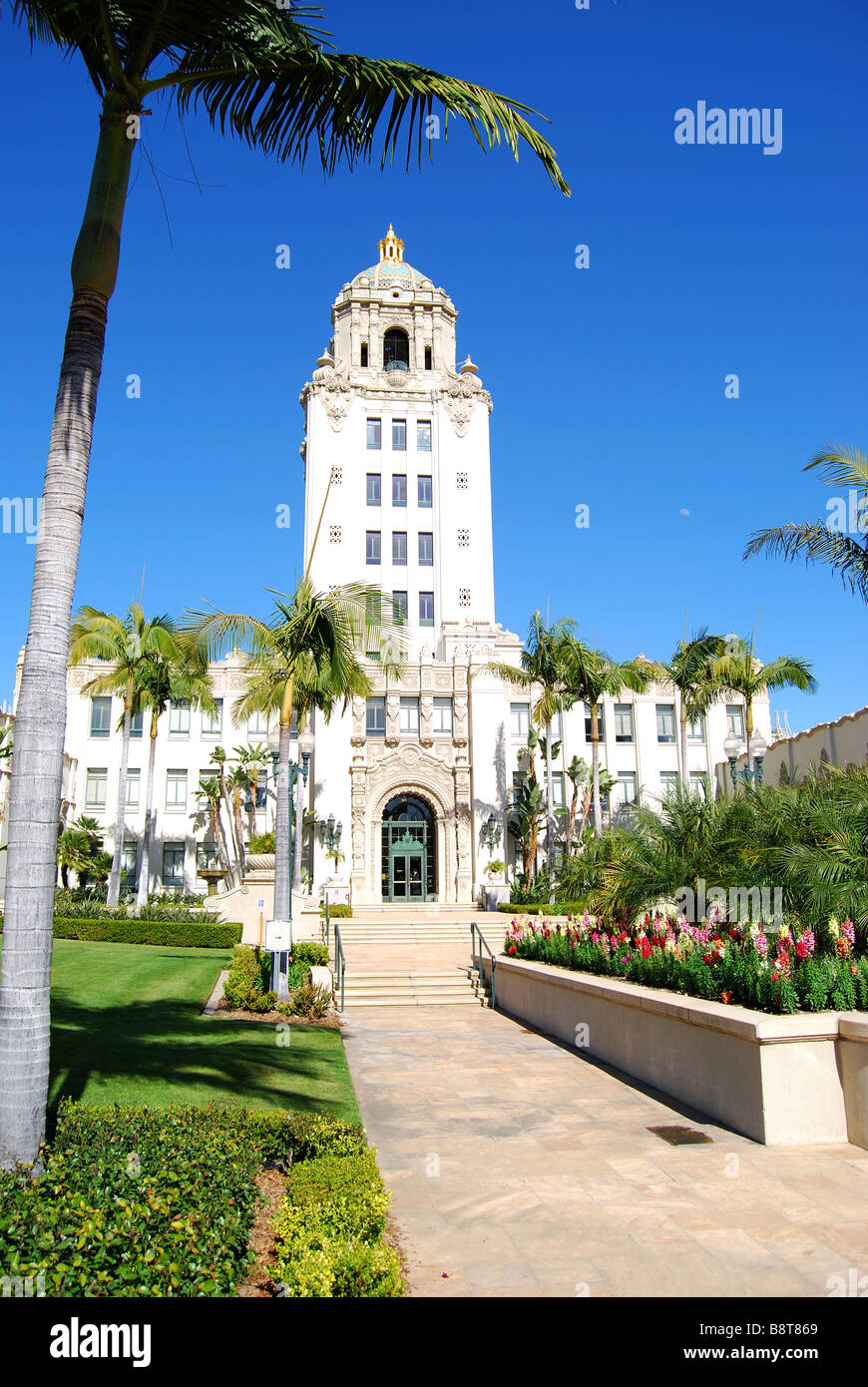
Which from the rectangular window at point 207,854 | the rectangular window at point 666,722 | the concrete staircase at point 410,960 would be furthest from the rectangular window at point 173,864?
the rectangular window at point 666,722

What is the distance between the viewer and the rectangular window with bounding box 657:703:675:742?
46.8m

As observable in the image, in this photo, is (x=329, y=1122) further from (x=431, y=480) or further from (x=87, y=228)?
(x=431, y=480)

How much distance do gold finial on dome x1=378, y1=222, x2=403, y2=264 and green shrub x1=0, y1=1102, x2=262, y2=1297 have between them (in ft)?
191

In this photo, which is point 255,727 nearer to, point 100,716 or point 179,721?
point 179,721

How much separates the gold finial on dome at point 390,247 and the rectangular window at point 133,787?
34593mm

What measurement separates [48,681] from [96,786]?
40090 millimetres

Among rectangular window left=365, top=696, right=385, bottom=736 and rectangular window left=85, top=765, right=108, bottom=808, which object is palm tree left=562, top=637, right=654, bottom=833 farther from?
rectangular window left=85, top=765, right=108, bottom=808

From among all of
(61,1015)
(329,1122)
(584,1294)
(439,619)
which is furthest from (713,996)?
(439,619)

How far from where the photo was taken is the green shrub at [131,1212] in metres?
4.24

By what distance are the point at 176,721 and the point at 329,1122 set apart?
39087mm

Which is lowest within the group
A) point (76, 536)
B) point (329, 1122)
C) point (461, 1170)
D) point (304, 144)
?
point (461, 1170)

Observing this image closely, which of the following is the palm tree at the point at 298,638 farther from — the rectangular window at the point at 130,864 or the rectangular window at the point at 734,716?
the rectangular window at the point at 734,716
